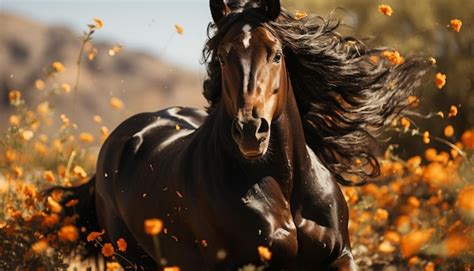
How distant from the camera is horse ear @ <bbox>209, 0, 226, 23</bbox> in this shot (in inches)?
189

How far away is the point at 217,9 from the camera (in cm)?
481

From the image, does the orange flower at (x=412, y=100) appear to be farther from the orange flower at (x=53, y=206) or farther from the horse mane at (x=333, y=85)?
the orange flower at (x=53, y=206)

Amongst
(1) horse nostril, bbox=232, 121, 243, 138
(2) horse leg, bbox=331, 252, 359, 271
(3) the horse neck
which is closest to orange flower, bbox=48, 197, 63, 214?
(3) the horse neck

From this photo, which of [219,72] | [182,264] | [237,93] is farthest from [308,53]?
[182,264]

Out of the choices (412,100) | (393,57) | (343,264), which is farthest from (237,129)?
(412,100)

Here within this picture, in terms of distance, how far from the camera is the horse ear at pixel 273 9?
465cm

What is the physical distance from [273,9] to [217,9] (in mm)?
322

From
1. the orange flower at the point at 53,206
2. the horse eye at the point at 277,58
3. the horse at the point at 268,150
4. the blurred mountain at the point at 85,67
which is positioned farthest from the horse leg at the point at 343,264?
the blurred mountain at the point at 85,67

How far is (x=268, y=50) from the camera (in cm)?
434

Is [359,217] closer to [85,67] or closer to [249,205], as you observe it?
[249,205]

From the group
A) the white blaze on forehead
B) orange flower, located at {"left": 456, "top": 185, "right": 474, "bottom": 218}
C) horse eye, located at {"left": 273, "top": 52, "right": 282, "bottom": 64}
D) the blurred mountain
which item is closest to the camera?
the white blaze on forehead

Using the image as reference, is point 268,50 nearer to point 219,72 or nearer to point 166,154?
point 219,72

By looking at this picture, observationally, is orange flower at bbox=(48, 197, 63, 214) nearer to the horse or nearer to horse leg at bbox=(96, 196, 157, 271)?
horse leg at bbox=(96, 196, 157, 271)

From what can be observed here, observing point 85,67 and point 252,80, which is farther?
point 85,67
